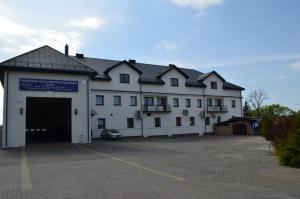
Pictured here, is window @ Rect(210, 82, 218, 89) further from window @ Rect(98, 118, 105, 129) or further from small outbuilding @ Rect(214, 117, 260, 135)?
window @ Rect(98, 118, 105, 129)

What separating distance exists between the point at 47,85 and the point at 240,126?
30.8 metres

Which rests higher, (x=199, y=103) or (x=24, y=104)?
(x=199, y=103)

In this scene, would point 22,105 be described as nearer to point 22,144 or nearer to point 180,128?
point 22,144

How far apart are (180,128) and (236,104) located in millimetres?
12755

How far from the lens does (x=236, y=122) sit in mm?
49531

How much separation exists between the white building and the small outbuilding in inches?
86.9

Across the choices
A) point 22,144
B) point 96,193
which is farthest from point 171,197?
point 22,144

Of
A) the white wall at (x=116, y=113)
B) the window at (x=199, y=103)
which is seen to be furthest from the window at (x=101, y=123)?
the window at (x=199, y=103)

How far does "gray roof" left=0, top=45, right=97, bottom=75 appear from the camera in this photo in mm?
27830

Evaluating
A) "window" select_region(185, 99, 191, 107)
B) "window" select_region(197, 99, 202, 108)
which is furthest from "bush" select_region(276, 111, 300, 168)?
"window" select_region(197, 99, 202, 108)

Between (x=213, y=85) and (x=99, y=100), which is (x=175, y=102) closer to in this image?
(x=213, y=85)

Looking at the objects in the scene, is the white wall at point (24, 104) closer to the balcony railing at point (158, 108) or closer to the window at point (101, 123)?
the window at point (101, 123)

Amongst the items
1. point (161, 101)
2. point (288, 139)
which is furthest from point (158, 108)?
point (288, 139)

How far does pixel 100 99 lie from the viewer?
135 ft
